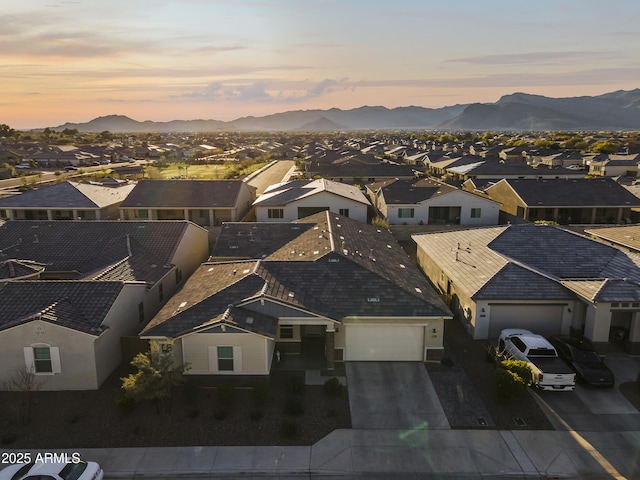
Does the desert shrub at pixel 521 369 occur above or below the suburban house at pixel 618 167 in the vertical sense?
below

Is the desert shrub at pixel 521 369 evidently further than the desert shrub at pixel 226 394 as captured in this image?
Yes

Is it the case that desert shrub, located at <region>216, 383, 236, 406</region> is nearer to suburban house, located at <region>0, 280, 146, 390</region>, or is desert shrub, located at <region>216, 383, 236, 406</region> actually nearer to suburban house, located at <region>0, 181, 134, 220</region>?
suburban house, located at <region>0, 280, 146, 390</region>

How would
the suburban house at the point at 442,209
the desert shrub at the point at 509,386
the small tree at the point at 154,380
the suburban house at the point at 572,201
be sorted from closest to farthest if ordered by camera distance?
the small tree at the point at 154,380 < the desert shrub at the point at 509,386 < the suburban house at the point at 442,209 < the suburban house at the point at 572,201

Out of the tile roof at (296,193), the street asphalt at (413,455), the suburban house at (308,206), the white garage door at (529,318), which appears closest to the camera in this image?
the street asphalt at (413,455)

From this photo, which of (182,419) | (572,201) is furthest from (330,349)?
(572,201)

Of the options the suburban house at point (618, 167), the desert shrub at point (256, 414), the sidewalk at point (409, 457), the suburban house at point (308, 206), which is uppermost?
the suburban house at point (618, 167)

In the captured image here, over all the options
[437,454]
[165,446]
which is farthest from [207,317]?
[437,454]

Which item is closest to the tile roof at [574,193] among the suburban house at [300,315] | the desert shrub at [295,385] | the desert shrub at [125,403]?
the suburban house at [300,315]

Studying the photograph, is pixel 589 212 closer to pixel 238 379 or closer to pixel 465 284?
pixel 465 284

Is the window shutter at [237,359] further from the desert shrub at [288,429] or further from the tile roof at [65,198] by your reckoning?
the tile roof at [65,198]
